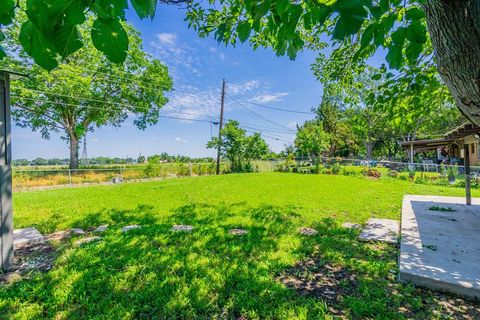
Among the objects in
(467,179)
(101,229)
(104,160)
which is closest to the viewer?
(101,229)

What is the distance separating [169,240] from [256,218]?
6.70 ft

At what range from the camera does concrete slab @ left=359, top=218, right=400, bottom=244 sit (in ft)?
13.0

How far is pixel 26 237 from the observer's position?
3.75 metres

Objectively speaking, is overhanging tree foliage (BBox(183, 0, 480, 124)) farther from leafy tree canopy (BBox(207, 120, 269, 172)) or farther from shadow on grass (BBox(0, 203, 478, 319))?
leafy tree canopy (BBox(207, 120, 269, 172))

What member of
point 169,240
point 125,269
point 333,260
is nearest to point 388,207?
point 333,260

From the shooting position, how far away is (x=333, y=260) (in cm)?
319

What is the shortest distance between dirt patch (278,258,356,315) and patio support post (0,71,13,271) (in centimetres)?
305

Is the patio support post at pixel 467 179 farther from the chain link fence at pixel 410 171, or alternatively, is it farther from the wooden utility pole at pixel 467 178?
the chain link fence at pixel 410 171

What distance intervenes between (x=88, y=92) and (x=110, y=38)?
18901mm

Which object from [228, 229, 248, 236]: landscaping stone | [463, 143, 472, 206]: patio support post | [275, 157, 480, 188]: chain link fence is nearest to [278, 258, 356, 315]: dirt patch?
[228, 229, 248, 236]: landscaping stone

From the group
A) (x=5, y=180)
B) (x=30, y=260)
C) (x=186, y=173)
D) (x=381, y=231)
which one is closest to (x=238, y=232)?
(x=381, y=231)

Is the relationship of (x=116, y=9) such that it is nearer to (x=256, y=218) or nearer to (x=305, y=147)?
(x=256, y=218)

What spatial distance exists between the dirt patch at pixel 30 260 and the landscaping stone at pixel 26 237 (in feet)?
0.43

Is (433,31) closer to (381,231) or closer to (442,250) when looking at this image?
(442,250)
